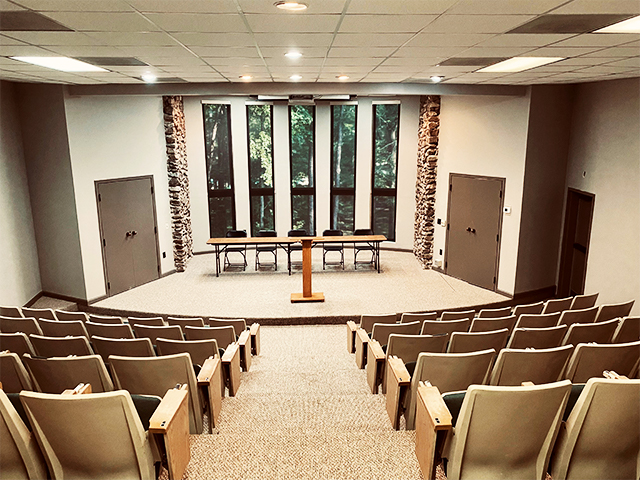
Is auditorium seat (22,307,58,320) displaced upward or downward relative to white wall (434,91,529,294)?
downward

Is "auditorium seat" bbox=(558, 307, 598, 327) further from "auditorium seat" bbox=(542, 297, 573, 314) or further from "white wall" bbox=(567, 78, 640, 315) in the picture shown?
"white wall" bbox=(567, 78, 640, 315)

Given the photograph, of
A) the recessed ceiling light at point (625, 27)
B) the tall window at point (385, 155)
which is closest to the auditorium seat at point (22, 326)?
the recessed ceiling light at point (625, 27)

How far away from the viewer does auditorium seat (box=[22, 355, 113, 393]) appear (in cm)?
317

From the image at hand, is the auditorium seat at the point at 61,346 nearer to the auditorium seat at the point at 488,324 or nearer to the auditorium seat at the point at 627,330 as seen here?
the auditorium seat at the point at 488,324

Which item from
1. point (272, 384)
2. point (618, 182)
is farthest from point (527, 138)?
point (272, 384)

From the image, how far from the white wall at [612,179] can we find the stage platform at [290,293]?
2045mm

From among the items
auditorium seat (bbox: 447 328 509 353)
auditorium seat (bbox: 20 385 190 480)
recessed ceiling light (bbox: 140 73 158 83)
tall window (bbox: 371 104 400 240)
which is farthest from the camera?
tall window (bbox: 371 104 400 240)

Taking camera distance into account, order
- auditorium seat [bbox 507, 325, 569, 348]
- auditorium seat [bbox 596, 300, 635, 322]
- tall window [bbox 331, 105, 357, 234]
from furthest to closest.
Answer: tall window [bbox 331, 105, 357, 234] → auditorium seat [bbox 596, 300, 635, 322] → auditorium seat [bbox 507, 325, 569, 348]

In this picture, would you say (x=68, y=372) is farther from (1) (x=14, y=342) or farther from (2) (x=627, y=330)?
(2) (x=627, y=330)

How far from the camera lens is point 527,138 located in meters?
8.15

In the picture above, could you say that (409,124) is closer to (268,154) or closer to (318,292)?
(268,154)

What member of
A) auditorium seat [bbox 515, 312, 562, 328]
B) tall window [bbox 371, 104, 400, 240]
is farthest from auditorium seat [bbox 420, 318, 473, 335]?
tall window [bbox 371, 104, 400, 240]

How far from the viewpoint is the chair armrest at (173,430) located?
2426mm

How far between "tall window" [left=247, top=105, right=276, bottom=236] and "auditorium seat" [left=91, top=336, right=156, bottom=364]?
8702mm
